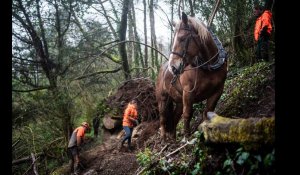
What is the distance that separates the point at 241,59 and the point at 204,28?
17.0 ft

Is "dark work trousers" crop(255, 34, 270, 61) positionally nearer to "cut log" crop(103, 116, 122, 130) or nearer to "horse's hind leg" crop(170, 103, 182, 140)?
"horse's hind leg" crop(170, 103, 182, 140)

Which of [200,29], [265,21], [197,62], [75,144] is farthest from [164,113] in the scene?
[75,144]

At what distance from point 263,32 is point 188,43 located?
145 inches

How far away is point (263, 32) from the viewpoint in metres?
8.59

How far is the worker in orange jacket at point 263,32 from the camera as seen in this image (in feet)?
27.6

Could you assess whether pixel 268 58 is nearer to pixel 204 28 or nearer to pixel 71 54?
pixel 204 28

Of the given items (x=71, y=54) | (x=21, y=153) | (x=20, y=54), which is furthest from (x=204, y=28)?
(x=21, y=153)

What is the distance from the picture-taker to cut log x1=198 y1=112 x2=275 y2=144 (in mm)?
3221

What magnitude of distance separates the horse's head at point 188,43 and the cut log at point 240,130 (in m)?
2.16

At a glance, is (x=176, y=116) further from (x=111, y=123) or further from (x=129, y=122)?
(x=111, y=123)

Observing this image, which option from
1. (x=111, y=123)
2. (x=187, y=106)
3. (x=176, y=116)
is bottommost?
(x=111, y=123)

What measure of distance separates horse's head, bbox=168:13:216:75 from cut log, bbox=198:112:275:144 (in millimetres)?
2160

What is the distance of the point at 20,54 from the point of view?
1211 cm

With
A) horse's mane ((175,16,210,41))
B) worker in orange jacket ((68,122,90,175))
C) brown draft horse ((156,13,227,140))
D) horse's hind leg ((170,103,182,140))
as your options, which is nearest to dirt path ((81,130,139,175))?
worker in orange jacket ((68,122,90,175))
